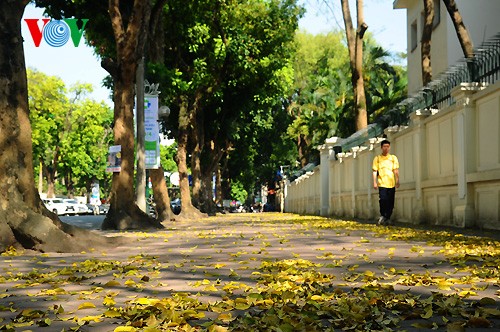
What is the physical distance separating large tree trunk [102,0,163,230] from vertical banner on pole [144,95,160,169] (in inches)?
140

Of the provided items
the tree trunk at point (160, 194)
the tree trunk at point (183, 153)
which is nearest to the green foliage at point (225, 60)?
the tree trunk at point (183, 153)

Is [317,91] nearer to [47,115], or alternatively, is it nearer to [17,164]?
[47,115]

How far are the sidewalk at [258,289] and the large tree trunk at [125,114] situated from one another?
7.29 meters

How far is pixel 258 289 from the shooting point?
19.1ft

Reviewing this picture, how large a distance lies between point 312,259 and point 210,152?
33.6 meters

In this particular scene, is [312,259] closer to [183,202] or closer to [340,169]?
[340,169]

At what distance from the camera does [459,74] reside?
14.5 metres

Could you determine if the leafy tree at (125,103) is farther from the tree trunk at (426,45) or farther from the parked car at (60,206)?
the parked car at (60,206)

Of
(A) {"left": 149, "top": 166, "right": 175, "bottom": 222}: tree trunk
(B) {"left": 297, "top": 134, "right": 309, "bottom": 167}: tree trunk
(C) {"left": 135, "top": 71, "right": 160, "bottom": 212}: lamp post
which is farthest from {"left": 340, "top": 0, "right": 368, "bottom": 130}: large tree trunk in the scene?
(B) {"left": 297, "top": 134, "right": 309, "bottom": 167}: tree trunk

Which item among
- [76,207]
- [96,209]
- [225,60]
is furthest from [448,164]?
[96,209]

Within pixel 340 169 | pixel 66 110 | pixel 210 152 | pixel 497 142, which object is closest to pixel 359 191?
pixel 340 169

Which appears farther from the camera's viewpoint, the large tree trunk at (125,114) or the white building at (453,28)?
the white building at (453,28)

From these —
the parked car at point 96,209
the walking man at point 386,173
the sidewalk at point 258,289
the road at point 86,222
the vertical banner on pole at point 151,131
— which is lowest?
the road at point 86,222

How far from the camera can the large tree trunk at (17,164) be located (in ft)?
32.7
